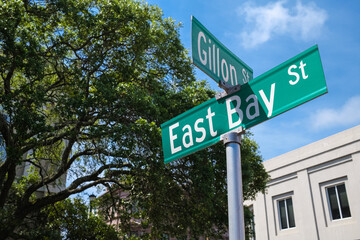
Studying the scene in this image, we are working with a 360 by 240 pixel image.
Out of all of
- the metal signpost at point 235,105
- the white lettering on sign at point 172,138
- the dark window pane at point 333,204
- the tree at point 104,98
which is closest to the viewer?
the metal signpost at point 235,105

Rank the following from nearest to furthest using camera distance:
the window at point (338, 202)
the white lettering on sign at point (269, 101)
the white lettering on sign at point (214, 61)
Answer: the white lettering on sign at point (269, 101), the white lettering on sign at point (214, 61), the window at point (338, 202)

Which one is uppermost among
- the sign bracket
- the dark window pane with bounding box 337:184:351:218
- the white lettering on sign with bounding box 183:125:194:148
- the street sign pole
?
the dark window pane with bounding box 337:184:351:218

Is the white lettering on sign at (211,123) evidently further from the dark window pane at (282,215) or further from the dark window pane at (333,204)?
the dark window pane at (282,215)

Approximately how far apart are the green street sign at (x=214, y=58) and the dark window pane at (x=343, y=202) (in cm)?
1685

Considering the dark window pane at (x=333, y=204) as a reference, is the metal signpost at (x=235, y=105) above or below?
below

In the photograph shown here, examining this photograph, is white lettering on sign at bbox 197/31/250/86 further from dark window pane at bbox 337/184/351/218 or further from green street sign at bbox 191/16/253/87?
dark window pane at bbox 337/184/351/218

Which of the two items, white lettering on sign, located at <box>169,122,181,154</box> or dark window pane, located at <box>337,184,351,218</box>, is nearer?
white lettering on sign, located at <box>169,122,181,154</box>

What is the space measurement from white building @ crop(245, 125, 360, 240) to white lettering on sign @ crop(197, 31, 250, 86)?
54.1 feet

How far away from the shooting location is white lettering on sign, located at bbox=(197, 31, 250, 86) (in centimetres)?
333

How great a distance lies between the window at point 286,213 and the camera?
822 inches

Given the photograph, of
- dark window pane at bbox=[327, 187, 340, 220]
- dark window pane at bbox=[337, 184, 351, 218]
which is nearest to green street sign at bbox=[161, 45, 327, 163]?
dark window pane at bbox=[337, 184, 351, 218]

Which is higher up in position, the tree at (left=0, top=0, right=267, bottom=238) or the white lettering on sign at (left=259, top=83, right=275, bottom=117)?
the tree at (left=0, top=0, right=267, bottom=238)

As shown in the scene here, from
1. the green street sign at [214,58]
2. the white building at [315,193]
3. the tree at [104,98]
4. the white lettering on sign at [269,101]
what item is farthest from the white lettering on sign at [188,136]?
the white building at [315,193]

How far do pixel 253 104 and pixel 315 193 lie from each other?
18157 mm
